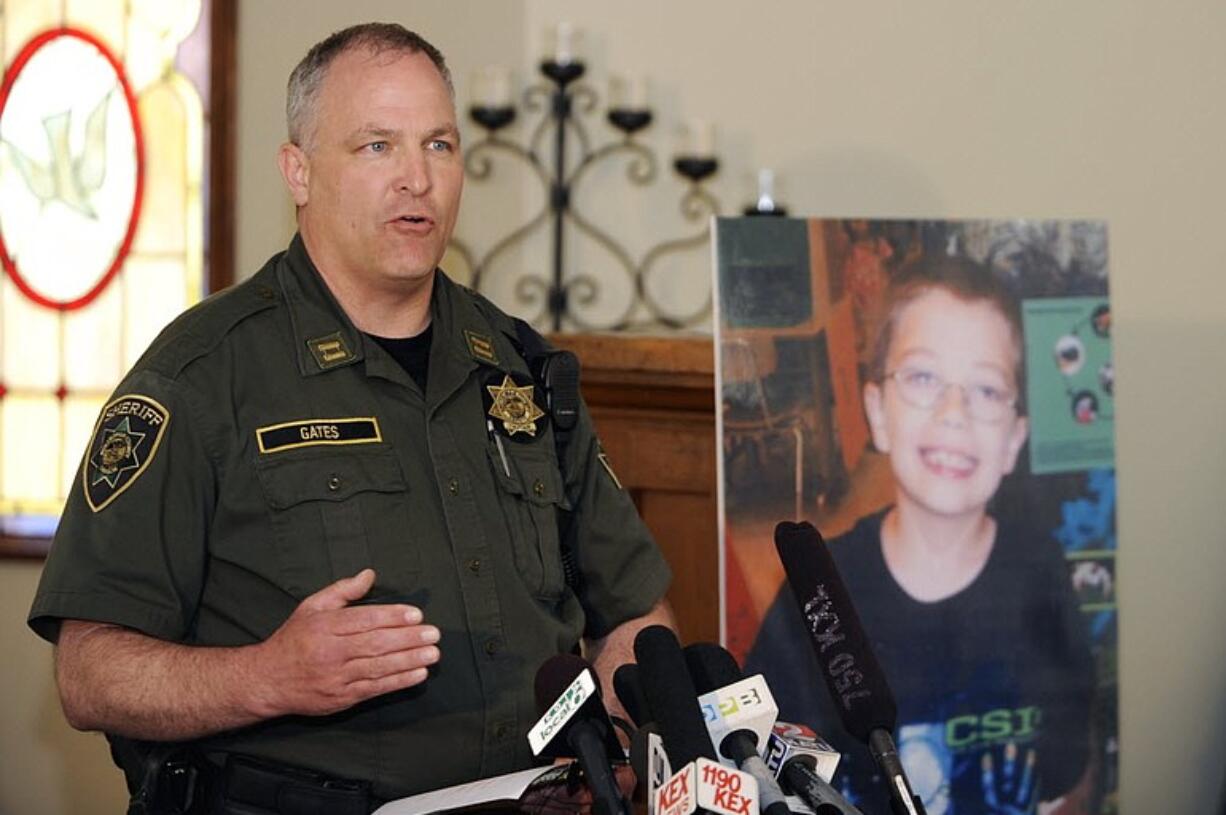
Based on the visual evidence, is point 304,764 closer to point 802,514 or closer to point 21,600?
point 802,514

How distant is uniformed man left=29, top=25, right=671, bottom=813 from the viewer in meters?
1.97

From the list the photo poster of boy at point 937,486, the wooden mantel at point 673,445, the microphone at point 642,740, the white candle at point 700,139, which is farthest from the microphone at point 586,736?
the white candle at point 700,139

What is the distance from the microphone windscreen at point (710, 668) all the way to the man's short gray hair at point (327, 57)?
1.02 m

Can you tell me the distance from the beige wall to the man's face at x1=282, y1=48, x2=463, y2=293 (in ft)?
6.36

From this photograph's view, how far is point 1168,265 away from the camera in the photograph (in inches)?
154

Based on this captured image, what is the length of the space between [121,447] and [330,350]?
294mm

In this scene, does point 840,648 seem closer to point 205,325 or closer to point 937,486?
point 205,325

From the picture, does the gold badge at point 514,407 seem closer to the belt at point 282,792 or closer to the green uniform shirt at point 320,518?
the green uniform shirt at point 320,518

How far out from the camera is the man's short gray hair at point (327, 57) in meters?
2.25

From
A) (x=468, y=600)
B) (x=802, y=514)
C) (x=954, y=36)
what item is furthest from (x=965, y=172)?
(x=468, y=600)

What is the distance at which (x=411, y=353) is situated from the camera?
7.47 ft

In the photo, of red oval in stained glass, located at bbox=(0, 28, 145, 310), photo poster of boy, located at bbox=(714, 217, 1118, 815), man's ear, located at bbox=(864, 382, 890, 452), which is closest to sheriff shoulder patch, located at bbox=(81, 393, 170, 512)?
photo poster of boy, located at bbox=(714, 217, 1118, 815)

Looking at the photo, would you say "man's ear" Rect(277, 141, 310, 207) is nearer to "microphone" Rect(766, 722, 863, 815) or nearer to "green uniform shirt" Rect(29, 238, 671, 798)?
"green uniform shirt" Rect(29, 238, 671, 798)

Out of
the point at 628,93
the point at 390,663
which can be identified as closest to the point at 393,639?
the point at 390,663
